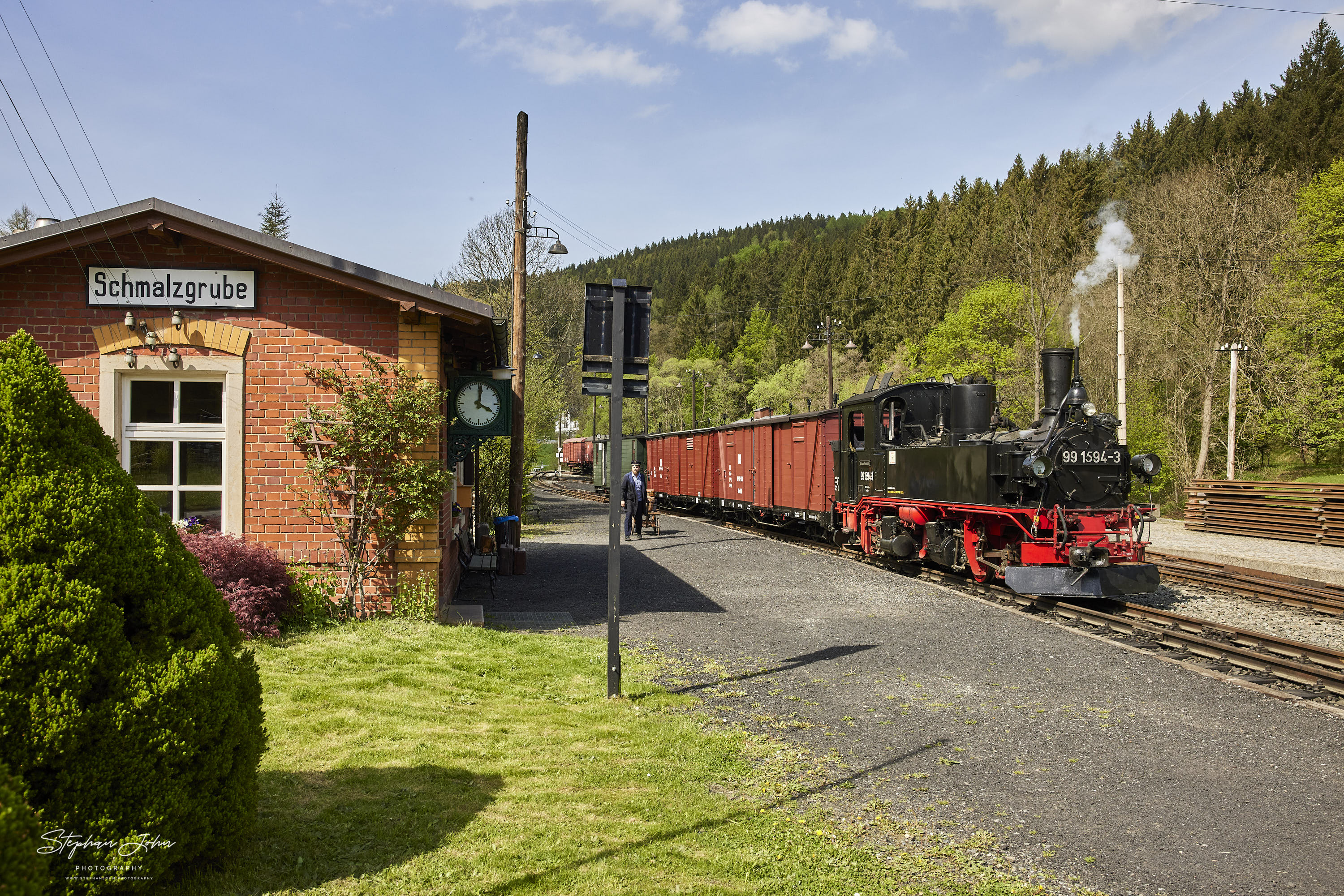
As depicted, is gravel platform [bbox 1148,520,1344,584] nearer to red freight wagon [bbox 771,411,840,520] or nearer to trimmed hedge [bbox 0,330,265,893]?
red freight wagon [bbox 771,411,840,520]

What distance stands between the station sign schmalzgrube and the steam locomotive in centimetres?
868

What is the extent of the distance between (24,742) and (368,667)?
13.7ft

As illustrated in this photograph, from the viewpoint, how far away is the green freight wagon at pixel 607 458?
118 ft

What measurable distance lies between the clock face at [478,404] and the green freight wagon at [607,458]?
78.0 ft

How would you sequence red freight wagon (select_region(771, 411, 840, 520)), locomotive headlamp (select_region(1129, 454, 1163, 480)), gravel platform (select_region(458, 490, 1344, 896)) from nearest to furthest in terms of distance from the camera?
gravel platform (select_region(458, 490, 1344, 896)), locomotive headlamp (select_region(1129, 454, 1163, 480)), red freight wagon (select_region(771, 411, 840, 520))

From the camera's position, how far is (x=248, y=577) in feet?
24.8

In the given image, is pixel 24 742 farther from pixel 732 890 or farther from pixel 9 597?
pixel 732 890

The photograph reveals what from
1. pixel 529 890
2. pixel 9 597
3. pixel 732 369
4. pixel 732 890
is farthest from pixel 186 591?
pixel 732 369

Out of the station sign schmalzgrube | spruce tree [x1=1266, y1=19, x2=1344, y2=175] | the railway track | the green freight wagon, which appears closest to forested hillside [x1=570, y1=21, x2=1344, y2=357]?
spruce tree [x1=1266, y1=19, x2=1344, y2=175]

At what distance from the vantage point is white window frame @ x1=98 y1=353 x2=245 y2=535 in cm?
798

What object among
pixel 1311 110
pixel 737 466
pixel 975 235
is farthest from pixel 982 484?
pixel 975 235

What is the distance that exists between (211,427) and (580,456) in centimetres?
5346

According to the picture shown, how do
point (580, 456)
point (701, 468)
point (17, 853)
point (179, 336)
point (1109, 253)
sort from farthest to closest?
point (580, 456), point (701, 468), point (1109, 253), point (179, 336), point (17, 853)

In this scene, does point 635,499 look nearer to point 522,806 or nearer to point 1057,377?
point 1057,377
